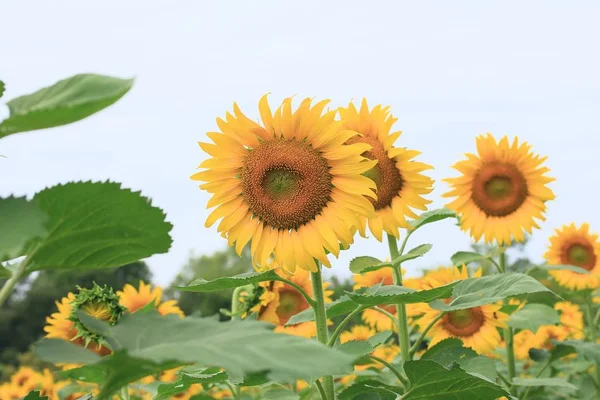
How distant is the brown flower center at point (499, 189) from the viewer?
4.37 m

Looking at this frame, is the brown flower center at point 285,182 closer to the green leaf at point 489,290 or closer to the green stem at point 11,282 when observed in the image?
the green leaf at point 489,290

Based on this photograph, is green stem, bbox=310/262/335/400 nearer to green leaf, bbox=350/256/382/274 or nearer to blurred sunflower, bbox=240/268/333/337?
green leaf, bbox=350/256/382/274

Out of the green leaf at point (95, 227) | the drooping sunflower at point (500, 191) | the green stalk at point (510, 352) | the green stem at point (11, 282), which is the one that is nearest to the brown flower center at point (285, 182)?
the green leaf at point (95, 227)

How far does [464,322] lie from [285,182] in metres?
1.81

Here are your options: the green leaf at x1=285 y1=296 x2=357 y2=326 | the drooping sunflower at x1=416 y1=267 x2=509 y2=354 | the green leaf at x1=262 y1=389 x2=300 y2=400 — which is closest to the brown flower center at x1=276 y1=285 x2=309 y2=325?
the drooping sunflower at x1=416 y1=267 x2=509 y2=354

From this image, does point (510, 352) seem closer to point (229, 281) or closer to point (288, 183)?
point (288, 183)

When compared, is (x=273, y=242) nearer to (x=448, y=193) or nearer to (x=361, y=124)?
(x=361, y=124)

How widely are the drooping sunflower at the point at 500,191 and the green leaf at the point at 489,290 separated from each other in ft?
6.45

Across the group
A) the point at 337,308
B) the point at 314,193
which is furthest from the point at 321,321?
the point at 314,193

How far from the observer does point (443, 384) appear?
2025 millimetres

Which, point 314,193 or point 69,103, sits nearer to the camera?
point 69,103

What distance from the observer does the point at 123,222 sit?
4.43ft

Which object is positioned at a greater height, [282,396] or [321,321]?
[321,321]

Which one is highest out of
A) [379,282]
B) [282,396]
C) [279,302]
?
[379,282]
